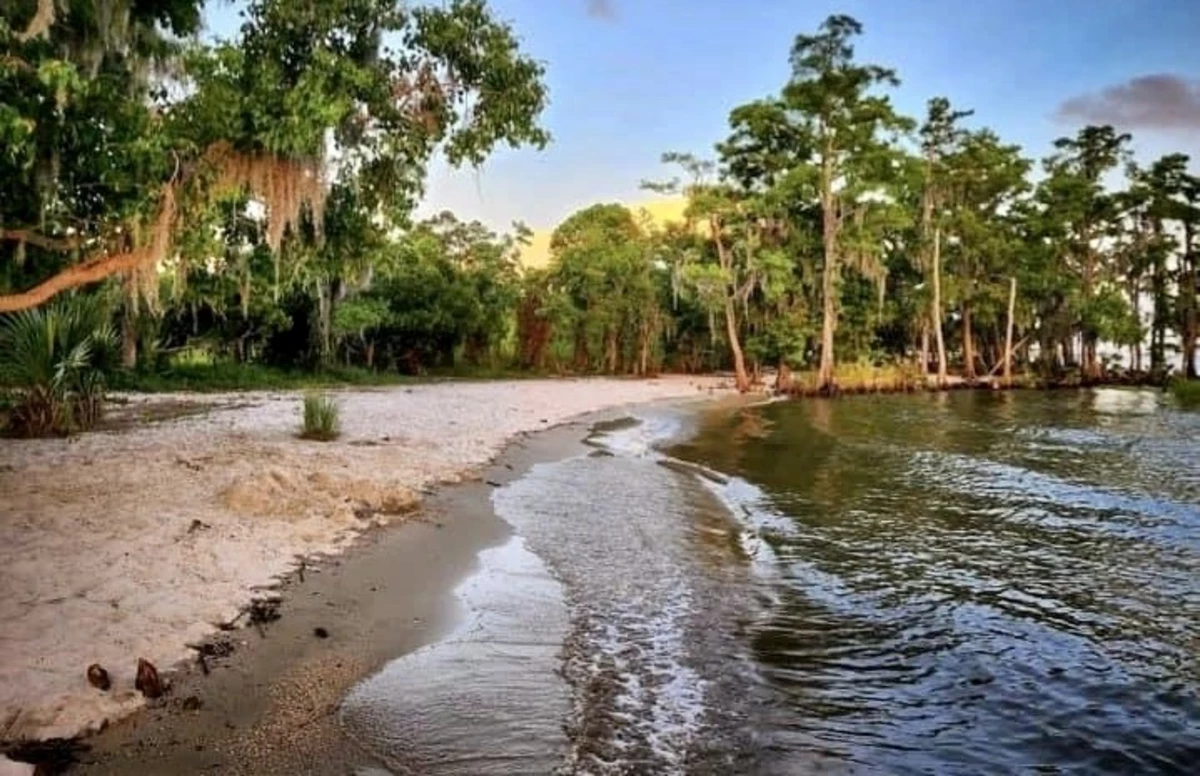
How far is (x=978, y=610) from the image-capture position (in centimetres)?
711

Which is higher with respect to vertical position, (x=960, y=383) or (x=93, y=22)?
(x=93, y=22)

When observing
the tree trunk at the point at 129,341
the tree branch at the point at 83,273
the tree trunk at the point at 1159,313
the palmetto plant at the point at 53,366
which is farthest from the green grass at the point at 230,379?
the tree trunk at the point at 1159,313

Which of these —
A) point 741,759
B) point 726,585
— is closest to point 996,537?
point 726,585

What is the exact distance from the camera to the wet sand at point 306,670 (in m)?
3.88

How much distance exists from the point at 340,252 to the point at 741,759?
1019 centimetres

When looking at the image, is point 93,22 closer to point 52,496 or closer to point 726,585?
point 52,496

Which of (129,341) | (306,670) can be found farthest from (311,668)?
(129,341)

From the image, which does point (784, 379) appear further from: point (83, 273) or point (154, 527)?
point (154, 527)

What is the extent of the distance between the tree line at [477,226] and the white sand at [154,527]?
86.0 inches

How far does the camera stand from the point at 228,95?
9.78m

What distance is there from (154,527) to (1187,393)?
45187mm

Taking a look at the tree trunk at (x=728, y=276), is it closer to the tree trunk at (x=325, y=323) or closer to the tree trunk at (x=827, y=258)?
the tree trunk at (x=827, y=258)

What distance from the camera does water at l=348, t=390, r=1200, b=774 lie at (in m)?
4.45

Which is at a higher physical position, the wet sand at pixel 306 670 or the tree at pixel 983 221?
the tree at pixel 983 221
